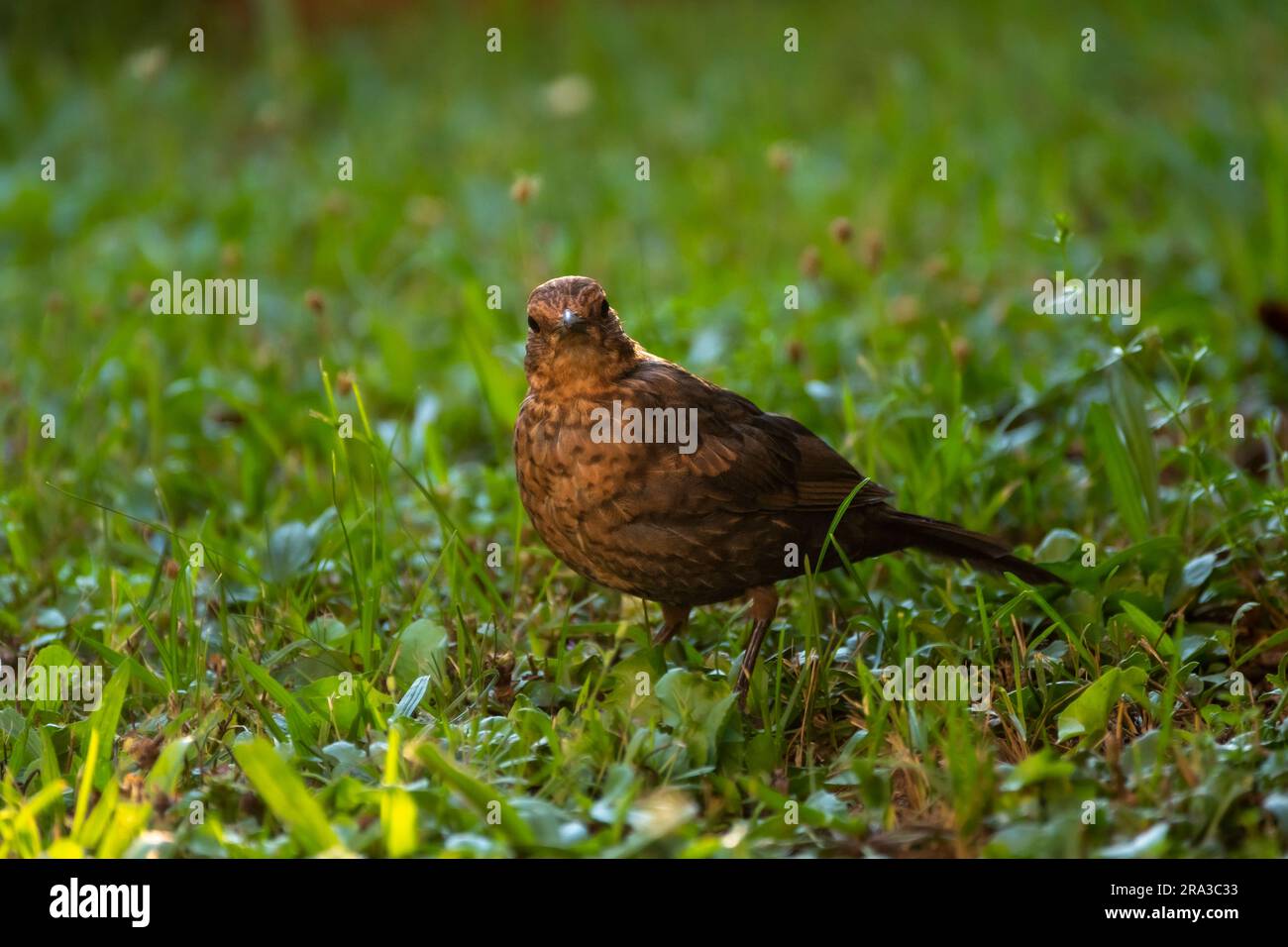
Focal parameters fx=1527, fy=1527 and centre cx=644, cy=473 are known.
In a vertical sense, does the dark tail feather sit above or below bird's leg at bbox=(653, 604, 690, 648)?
above

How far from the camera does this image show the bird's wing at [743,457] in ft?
11.2

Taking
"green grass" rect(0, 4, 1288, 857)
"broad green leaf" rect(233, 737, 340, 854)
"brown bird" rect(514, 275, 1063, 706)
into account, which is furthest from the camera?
"brown bird" rect(514, 275, 1063, 706)

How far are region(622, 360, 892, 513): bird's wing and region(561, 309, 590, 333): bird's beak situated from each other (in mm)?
159

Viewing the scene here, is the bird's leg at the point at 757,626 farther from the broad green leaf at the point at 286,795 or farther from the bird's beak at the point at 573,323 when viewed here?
the broad green leaf at the point at 286,795

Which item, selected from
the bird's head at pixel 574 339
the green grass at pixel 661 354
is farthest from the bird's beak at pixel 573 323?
the green grass at pixel 661 354

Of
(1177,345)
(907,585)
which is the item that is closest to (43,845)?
(907,585)

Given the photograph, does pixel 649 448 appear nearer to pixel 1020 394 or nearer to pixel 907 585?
pixel 907 585

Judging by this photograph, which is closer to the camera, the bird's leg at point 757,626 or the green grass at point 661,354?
the green grass at point 661,354

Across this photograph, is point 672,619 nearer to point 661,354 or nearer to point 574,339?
point 574,339

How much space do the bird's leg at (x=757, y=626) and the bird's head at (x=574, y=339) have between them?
601 mm

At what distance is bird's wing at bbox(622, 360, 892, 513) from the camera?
3400mm

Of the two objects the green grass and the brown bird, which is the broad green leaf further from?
the brown bird

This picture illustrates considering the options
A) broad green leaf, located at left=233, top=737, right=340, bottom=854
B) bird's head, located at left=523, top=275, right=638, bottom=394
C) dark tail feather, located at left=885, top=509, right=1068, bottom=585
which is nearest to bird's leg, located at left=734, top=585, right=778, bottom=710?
dark tail feather, located at left=885, top=509, right=1068, bottom=585

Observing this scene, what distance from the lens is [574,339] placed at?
11.3 ft
